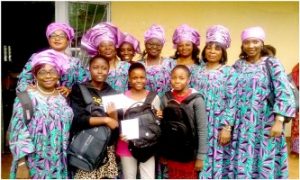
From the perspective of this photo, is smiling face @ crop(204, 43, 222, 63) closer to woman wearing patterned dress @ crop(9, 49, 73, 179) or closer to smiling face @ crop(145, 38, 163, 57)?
smiling face @ crop(145, 38, 163, 57)

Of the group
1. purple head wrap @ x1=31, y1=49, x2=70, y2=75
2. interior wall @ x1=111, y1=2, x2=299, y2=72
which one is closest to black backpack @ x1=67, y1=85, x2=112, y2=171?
purple head wrap @ x1=31, y1=49, x2=70, y2=75

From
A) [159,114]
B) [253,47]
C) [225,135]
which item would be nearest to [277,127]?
[225,135]

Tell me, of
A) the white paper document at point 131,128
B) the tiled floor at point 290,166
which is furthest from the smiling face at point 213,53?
the tiled floor at point 290,166

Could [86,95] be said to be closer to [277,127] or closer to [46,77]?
[46,77]

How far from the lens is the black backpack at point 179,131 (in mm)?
3564

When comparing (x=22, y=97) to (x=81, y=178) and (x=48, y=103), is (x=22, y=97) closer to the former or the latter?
(x=48, y=103)

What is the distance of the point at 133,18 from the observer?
5992 millimetres

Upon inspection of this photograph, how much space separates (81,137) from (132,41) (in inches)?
50.6

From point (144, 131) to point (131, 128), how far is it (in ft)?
0.37

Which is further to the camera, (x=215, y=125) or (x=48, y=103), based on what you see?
(x=215, y=125)

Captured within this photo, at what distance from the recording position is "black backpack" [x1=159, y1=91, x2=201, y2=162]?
3564 millimetres

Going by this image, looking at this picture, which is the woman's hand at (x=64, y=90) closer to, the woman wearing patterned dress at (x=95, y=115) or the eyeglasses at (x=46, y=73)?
the woman wearing patterned dress at (x=95, y=115)

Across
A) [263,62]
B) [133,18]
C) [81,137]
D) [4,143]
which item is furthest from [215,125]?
[4,143]

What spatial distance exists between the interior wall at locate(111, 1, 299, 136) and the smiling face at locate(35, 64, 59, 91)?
2714mm
